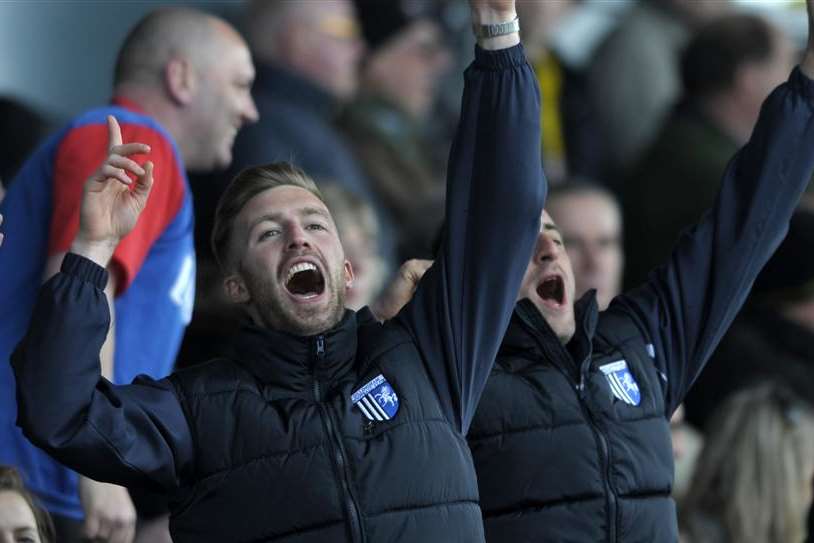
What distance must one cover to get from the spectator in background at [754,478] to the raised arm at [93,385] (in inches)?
107

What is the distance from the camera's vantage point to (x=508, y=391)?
4.37m

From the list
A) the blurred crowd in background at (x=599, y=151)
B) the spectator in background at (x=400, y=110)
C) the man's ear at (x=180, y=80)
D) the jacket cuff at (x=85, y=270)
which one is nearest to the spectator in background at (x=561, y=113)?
the blurred crowd in background at (x=599, y=151)

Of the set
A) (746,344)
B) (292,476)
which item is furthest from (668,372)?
(746,344)

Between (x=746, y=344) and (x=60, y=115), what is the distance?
2646 mm

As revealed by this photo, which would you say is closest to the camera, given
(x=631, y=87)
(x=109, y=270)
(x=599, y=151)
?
(x=109, y=270)

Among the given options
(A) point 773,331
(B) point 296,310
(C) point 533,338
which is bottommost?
(A) point 773,331

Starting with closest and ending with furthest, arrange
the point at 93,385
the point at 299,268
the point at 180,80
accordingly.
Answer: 1. the point at 93,385
2. the point at 299,268
3. the point at 180,80

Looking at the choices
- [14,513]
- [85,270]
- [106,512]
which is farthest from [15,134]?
[85,270]

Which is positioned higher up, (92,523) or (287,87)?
(287,87)

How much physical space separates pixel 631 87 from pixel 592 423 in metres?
4.59

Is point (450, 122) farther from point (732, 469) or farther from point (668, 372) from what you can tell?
point (668, 372)

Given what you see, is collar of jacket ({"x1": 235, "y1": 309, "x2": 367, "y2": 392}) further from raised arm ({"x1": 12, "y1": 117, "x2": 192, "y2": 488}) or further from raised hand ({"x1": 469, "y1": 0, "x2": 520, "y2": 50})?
raised hand ({"x1": 469, "y1": 0, "x2": 520, "y2": 50})

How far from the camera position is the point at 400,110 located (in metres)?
8.02

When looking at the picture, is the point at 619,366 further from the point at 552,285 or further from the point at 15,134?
the point at 15,134
